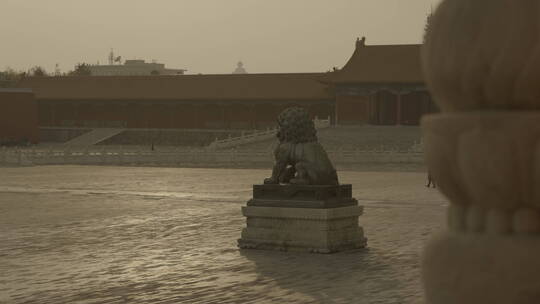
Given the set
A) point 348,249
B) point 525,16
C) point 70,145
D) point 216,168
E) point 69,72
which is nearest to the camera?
point 525,16

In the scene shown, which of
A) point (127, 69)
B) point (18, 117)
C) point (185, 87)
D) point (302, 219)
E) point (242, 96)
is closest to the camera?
point (302, 219)

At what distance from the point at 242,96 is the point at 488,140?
169 ft

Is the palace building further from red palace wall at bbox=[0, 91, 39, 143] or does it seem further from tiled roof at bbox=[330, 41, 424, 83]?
red palace wall at bbox=[0, 91, 39, 143]

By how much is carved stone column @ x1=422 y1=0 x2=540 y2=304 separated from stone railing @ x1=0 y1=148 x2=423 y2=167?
104 feet

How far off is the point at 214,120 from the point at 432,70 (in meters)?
53.3

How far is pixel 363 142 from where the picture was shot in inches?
1790

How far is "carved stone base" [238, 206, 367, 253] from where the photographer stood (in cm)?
1014

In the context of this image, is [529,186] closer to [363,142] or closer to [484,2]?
[484,2]

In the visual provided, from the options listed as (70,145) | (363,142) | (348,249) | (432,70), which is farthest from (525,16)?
(70,145)

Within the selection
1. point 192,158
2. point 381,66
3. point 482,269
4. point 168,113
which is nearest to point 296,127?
point 482,269

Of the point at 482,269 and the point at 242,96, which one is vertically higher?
the point at 242,96

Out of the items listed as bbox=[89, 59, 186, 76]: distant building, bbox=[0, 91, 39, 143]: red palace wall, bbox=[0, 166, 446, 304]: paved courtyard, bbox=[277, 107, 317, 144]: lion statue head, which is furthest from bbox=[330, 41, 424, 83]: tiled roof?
bbox=[89, 59, 186, 76]: distant building

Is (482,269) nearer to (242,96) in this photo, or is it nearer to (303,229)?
(303,229)

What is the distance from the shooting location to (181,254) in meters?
10.4
